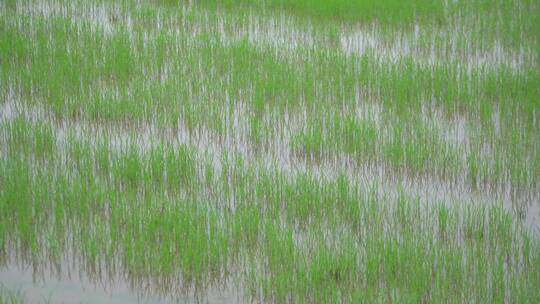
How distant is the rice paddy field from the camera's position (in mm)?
3375

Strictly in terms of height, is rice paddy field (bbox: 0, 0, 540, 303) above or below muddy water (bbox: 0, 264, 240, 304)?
above

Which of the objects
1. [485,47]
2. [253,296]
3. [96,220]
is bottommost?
[253,296]

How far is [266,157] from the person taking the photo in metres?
4.72

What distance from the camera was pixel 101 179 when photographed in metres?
4.23

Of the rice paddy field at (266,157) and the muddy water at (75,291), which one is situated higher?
the rice paddy field at (266,157)

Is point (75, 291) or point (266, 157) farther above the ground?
point (266, 157)

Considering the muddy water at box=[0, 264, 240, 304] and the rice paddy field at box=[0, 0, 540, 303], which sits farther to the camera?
the rice paddy field at box=[0, 0, 540, 303]

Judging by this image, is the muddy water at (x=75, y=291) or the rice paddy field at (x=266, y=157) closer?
the muddy water at (x=75, y=291)

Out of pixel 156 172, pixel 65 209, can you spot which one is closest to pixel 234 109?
pixel 156 172

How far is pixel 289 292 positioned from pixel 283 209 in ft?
2.65

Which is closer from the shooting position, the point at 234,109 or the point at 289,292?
the point at 289,292

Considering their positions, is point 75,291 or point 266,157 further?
point 266,157

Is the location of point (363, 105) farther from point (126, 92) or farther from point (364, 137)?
point (126, 92)

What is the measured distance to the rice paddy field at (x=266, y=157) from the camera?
338cm
